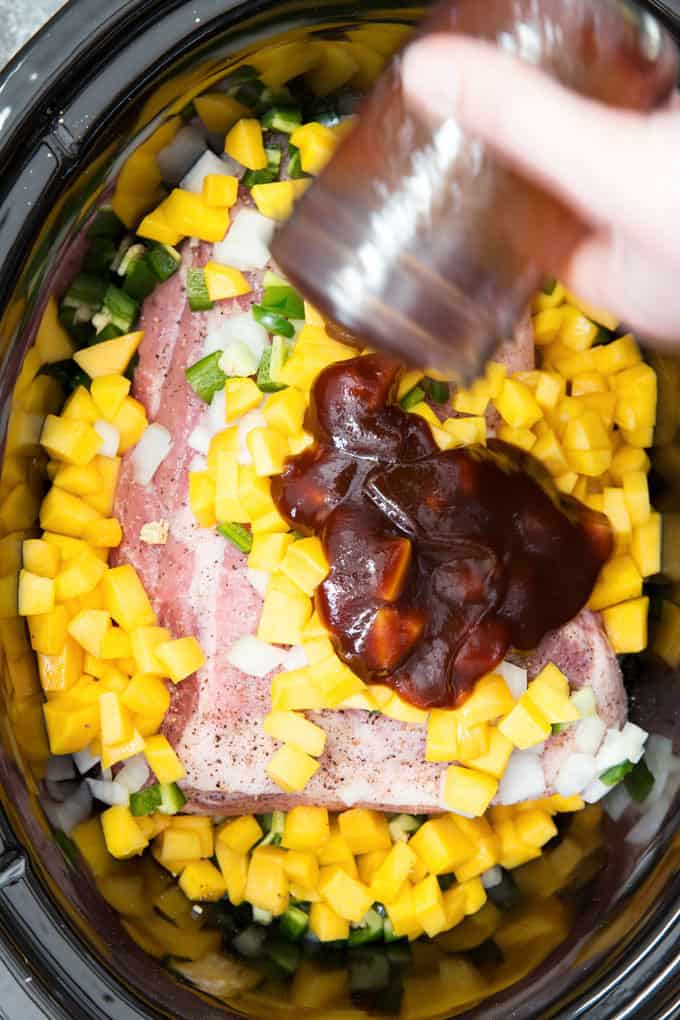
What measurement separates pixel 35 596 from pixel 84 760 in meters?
0.42

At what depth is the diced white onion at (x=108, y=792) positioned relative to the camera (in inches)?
89.2

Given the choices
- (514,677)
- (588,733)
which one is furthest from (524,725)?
(588,733)

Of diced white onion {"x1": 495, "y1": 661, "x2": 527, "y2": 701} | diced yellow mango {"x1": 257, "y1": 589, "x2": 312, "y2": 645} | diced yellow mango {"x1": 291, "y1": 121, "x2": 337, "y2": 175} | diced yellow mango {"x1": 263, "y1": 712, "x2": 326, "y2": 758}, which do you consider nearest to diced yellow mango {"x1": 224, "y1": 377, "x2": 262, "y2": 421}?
diced yellow mango {"x1": 257, "y1": 589, "x2": 312, "y2": 645}

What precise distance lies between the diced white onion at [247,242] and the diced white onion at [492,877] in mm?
1581

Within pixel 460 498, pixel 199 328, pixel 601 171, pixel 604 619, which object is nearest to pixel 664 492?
pixel 604 619

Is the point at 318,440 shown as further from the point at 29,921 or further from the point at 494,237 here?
the point at 29,921

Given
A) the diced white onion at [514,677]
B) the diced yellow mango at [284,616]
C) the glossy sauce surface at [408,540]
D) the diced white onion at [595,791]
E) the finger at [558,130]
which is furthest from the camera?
the diced white onion at [595,791]

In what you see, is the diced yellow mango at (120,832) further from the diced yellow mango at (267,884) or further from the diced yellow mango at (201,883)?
the diced yellow mango at (267,884)

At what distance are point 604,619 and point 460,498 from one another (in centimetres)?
61

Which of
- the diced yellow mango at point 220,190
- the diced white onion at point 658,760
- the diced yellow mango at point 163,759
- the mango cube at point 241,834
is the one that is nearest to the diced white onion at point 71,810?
the diced yellow mango at point 163,759

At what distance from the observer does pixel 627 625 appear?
2391mm

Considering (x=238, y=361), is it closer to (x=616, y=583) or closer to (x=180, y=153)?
(x=180, y=153)

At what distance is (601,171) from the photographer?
119cm

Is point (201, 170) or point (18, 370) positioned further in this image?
point (201, 170)
